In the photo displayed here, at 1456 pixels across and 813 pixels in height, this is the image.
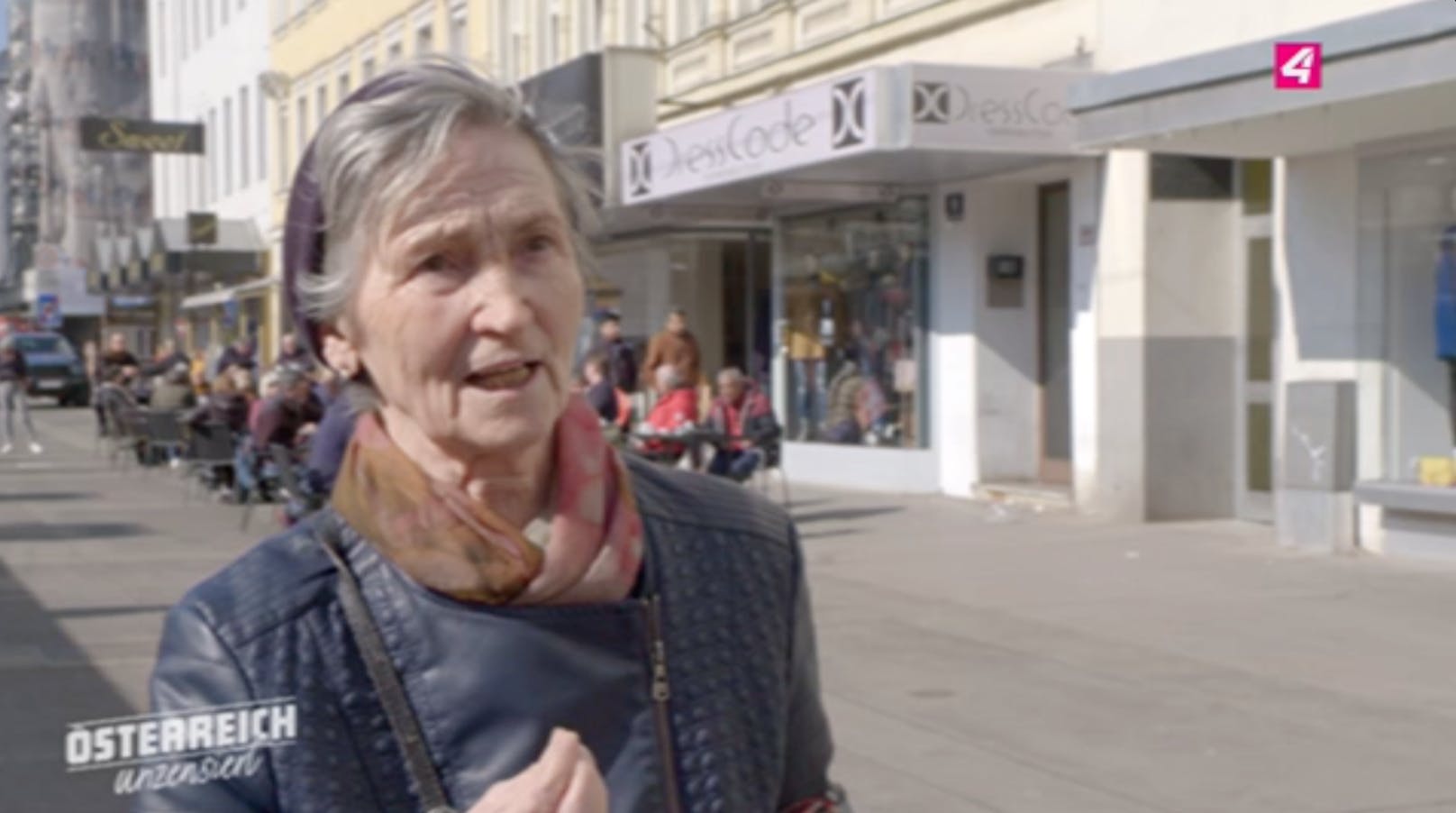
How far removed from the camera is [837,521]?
16.2 m

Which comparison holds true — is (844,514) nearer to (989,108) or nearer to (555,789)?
(989,108)

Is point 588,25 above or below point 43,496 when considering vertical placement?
above

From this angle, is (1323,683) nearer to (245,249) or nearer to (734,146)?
(734,146)

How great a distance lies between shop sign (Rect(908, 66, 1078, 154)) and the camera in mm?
15344

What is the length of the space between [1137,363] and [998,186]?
3024 mm

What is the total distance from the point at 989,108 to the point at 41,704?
30.2 ft

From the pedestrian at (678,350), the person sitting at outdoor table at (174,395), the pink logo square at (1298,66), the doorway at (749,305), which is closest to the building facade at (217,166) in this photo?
the person sitting at outdoor table at (174,395)

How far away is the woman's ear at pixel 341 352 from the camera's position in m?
1.91

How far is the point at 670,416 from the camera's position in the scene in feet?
53.2

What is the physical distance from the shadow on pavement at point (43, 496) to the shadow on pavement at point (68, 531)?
2684 millimetres

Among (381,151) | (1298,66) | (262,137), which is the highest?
(262,137)

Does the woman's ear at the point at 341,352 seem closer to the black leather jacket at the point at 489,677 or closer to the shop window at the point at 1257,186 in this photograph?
the black leather jacket at the point at 489,677

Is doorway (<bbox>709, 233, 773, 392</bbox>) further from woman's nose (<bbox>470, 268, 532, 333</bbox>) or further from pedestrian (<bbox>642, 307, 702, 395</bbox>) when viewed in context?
woman's nose (<bbox>470, 268, 532, 333</bbox>)

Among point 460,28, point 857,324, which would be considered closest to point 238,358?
point 460,28
